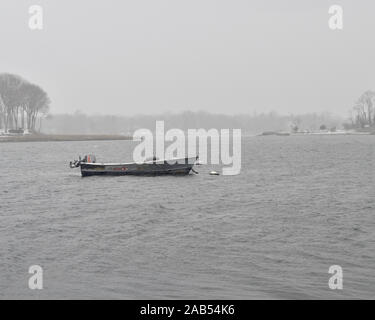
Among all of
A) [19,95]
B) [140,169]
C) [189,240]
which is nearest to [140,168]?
[140,169]

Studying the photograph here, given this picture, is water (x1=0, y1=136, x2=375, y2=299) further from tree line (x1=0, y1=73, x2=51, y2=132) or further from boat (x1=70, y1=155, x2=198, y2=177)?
tree line (x1=0, y1=73, x2=51, y2=132)

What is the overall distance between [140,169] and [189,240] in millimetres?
34229

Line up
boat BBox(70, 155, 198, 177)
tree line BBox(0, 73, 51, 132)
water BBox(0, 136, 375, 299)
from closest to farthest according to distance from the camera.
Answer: water BBox(0, 136, 375, 299) → boat BBox(70, 155, 198, 177) → tree line BBox(0, 73, 51, 132)

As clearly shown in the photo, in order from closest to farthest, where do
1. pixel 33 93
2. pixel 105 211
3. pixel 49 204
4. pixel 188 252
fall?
pixel 188 252
pixel 105 211
pixel 49 204
pixel 33 93

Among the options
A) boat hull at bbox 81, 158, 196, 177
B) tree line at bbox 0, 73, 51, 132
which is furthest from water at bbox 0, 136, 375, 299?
tree line at bbox 0, 73, 51, 132

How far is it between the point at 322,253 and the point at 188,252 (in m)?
6.07

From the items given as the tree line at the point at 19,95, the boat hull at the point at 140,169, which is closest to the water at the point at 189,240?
the boat hull at the point at 140,169

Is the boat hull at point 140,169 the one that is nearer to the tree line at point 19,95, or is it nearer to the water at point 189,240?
the water at point 189,240

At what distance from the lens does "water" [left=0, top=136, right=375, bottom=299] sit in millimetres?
19422

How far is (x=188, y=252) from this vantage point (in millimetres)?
24172

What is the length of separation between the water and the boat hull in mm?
9692

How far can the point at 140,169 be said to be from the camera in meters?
60.2

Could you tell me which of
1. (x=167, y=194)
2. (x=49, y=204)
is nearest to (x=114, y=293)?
(x=49, y=204)
